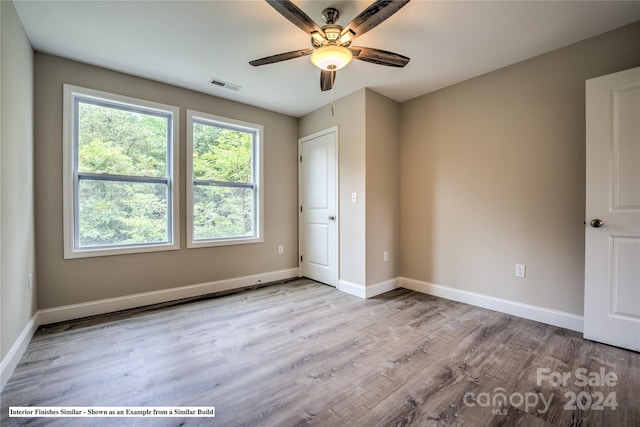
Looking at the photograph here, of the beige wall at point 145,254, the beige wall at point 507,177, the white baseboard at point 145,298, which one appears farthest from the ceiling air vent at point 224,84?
the white baseboard at point 145,298

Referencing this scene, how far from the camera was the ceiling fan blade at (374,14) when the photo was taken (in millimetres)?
1504

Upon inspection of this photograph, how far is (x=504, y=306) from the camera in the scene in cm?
273

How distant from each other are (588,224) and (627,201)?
0.89ft

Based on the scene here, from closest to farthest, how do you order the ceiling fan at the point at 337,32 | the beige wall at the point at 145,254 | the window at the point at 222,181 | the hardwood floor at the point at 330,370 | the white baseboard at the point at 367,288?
the hardwood floor at the point at 330,370 < the ceiling fan at the point at 337,32 < the beige wall at the point at 145,254 < the white baseboard at the point at 367,288 < the window at the point at 222,181

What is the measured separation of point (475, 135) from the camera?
9.70ft

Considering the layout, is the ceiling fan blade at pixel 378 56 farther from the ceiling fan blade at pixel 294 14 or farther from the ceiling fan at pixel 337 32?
the ceiling fan blade at pixel 294 14

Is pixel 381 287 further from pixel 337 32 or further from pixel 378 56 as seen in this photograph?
pixel 337 32

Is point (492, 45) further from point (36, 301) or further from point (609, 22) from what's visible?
point (36, 301)

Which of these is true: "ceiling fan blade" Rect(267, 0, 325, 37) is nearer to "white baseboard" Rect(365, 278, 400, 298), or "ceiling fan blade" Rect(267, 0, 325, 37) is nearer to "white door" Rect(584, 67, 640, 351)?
"white door" Rect(584, 67, 640, 351)

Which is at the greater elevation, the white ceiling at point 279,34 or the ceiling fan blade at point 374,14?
the white ceiling at point 279,34

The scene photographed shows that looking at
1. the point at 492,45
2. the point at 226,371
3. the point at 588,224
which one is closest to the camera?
the point at 226,371

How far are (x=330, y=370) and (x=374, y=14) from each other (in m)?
2.28

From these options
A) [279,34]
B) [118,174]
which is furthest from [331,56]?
[118,174]

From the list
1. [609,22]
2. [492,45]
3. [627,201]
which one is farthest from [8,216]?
[609,22]
